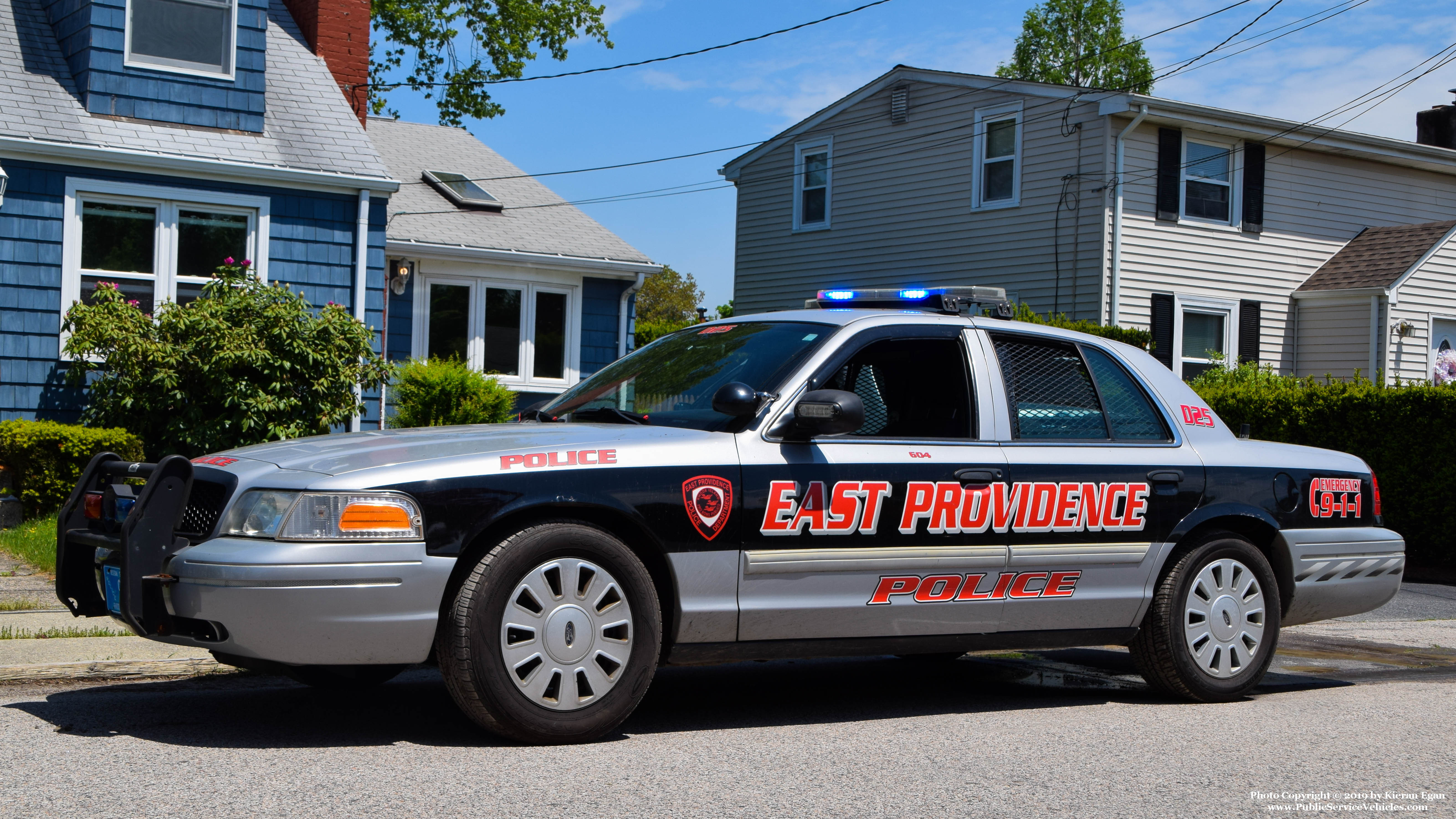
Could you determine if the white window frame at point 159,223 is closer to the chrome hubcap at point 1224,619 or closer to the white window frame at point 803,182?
the chrome hubcap at point 1224,619

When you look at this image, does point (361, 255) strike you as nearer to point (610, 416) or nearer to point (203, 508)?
point (610, 416)

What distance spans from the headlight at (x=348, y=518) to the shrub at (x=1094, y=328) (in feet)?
42.2

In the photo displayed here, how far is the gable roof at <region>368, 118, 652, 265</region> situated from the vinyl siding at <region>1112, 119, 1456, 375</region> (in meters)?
7.36

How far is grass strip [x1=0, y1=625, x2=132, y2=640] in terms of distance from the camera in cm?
677

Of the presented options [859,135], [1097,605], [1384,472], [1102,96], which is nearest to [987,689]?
[1097,605]

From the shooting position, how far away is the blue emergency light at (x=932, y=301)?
6.27m

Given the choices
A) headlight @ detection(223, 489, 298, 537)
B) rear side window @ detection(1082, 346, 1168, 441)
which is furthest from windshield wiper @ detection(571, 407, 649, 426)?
rear side window @ detection(1082, 346, 1168, 441)

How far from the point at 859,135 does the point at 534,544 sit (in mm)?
20067

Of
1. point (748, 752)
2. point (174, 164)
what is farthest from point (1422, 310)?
point (748, 752)

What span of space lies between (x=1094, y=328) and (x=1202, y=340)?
4768mm

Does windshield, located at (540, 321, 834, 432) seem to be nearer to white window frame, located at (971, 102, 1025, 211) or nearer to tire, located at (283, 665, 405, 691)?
tire, located at (283, 665, 405, 691)

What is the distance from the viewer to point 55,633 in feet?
22.6

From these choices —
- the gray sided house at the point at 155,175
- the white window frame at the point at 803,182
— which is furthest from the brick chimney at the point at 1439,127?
the gray sided house at the point at 155,175

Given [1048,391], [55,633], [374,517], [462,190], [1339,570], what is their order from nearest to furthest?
[374,517] < [1048,391] < [1339,570] < [55,633] < [462,190]
